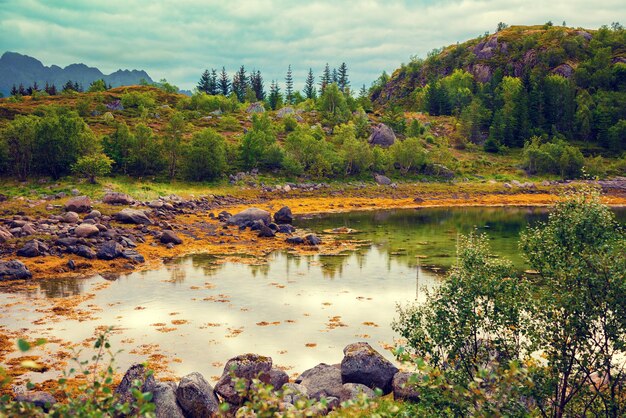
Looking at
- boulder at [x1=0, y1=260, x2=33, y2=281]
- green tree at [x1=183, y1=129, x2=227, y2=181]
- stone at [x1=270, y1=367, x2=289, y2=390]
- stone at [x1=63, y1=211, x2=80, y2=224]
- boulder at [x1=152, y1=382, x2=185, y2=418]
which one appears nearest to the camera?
boulder at [x1=152, y1=382, x2=185, y2=418]

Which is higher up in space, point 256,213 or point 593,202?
point 593,202

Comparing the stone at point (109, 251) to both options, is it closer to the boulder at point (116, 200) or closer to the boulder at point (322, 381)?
the boulder at point (116, 200)

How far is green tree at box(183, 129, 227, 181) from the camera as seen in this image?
104688mm

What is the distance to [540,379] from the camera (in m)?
16.5

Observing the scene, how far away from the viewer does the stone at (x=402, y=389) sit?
22656 millimetres

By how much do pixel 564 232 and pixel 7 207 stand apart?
7103 centimetres

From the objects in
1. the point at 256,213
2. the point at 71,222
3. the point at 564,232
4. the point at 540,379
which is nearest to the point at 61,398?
the point at 540,379

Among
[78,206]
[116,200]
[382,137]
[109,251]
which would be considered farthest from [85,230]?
[382,137]

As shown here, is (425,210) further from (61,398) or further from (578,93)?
Result: (578,93)

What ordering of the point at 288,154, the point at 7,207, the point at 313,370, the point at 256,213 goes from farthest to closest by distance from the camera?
the point at 288,154
the point at 256,213
the point at 7,207
the point at 313,370

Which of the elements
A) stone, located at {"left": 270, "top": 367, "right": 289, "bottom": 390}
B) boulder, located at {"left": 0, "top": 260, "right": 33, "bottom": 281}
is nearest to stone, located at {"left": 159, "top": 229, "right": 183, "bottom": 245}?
boulder, located at {"left": 0, "top": 260, "right": 33, "bottom": 281}

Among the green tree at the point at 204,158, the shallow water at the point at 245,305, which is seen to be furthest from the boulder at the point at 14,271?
the green tree at the point at 204,158

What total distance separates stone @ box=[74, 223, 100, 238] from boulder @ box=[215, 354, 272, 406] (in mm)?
39224

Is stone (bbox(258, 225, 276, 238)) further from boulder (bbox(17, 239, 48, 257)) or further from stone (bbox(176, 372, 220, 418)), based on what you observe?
stone (bbox(176, 372, 220, 418))
